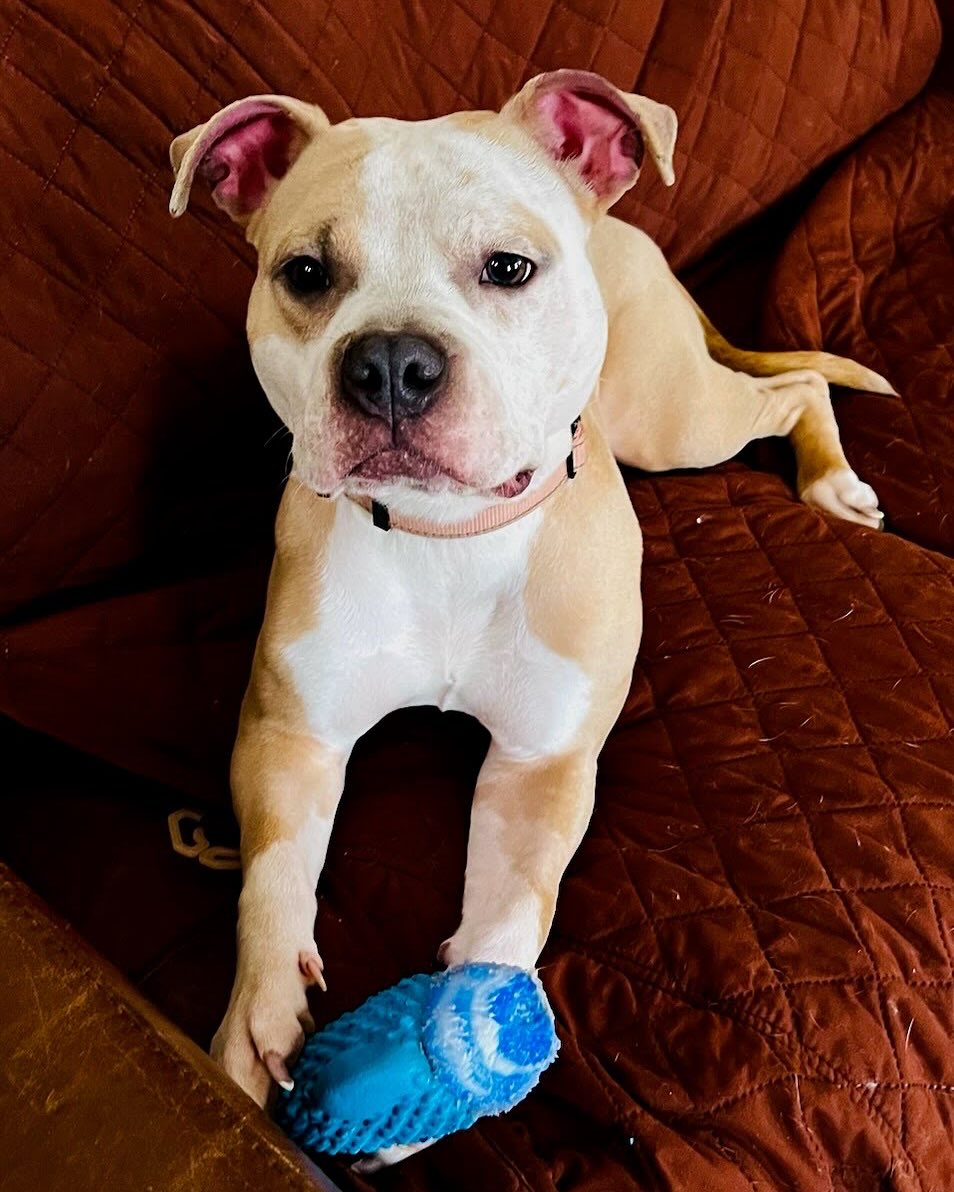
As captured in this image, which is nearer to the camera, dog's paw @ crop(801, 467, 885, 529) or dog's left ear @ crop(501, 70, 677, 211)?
dog's left ear @ crop(501, 70, 677, 211)

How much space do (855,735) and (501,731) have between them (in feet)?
1.39

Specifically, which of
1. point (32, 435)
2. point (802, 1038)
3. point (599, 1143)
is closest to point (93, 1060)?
point (599, 1143)

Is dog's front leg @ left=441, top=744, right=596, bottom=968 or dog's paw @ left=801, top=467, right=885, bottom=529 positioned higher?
dog's front leg @ left=441, top=744, right=596, bottom=968

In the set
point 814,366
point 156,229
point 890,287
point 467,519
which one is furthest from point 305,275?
point 890,287

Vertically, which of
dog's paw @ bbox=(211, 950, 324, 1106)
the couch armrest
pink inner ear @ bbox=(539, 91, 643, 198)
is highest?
pink inner ear @ bbox=(539, 91, 643, 198)

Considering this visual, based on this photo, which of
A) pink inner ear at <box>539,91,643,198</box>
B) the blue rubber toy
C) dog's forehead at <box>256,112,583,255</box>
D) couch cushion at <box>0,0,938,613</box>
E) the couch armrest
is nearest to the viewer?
the couch armrest

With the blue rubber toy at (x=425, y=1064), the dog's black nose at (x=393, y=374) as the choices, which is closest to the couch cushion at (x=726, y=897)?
the blue rubber toy at (x=425, y=1064)

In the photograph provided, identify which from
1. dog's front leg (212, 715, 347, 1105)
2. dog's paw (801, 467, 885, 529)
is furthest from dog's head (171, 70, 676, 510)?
dog's paw (801, 467, 885, 529)

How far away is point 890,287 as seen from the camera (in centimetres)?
202

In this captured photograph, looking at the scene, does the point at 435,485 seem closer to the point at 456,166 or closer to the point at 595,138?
the point at 456,166

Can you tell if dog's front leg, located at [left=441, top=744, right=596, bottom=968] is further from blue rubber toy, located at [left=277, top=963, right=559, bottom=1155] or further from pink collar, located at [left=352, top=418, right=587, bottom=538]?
pink collar, located at [left=352, top=418, right=587, bottom=538]

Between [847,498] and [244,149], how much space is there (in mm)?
1037

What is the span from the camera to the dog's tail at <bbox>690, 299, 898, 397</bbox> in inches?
73.9

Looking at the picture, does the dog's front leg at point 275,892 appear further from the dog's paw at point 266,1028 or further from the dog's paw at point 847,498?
the dog's paw at point 847,498
